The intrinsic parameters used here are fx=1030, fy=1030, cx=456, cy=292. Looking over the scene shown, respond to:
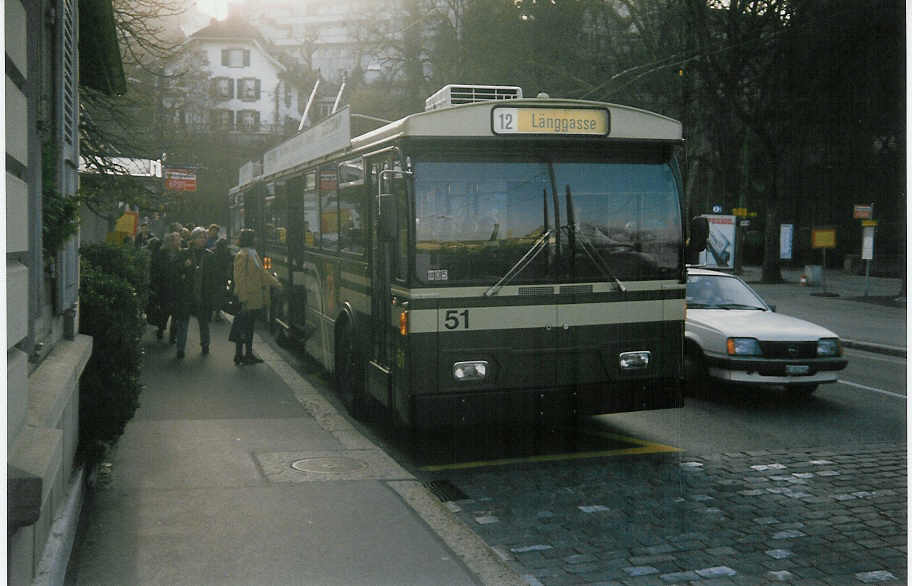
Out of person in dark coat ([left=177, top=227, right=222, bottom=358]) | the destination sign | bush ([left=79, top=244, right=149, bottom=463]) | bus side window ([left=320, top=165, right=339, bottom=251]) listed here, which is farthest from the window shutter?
person in dark coat ([left=177, top=227, right=222, bottom=358])

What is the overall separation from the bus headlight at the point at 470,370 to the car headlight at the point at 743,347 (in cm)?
403

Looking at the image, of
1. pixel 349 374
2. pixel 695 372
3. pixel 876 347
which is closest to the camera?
pixel 349 374

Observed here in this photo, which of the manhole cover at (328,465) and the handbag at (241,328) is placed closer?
the manhole cover at (328,465)

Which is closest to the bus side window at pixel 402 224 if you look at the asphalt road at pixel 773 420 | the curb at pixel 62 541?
the curb at pixel 62 541

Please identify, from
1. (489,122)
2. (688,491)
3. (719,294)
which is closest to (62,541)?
(688,491)

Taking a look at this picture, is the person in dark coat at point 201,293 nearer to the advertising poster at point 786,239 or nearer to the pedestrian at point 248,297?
the pedestrian at point 248,297

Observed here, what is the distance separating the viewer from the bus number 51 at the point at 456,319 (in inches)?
304

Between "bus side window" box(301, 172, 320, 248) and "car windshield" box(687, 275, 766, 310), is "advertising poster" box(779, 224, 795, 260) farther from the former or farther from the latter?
"bus side window" box(301, 172, 320, 248)

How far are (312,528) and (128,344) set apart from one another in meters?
2.16

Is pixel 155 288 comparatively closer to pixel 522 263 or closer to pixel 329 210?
pixel 329 210

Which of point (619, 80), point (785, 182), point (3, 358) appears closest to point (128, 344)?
point (3, 358)

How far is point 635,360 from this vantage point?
823 centimetres

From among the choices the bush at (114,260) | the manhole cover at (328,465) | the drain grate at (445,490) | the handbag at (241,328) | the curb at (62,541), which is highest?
the bush at (114,260)

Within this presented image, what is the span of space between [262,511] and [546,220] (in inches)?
121
